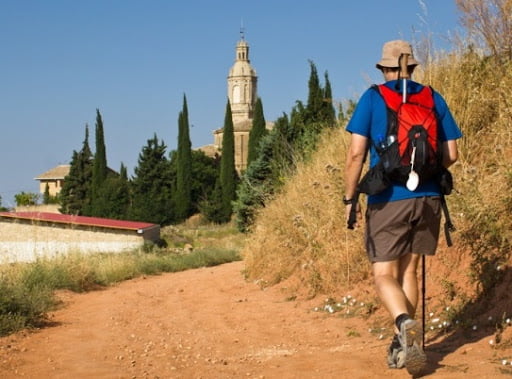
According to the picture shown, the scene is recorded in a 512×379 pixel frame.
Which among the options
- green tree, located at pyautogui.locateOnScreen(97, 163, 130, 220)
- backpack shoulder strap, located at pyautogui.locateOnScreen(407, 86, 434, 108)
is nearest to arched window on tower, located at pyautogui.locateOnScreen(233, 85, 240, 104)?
green tree, located at pyautogui.locateOnScreen(97, 163, 130, 220)

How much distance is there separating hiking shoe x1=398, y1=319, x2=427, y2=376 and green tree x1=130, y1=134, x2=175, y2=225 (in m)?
49.6

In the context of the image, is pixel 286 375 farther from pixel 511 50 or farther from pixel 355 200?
pixel 511 50

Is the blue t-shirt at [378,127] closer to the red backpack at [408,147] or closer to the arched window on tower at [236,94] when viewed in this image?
the red backpack at [408,147]

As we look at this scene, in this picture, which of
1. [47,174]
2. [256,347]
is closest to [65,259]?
[256,347]

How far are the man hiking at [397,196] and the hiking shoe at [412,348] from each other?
0.11 metres

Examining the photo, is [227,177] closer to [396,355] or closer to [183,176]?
[183,176]

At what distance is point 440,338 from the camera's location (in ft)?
20.4

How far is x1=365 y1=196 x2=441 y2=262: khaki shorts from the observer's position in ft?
16.0

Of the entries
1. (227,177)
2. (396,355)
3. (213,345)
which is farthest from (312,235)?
(227,177)

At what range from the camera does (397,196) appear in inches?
193

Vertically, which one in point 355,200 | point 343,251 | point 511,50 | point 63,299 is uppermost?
point 511,50

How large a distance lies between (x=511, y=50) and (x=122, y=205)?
4788 cm

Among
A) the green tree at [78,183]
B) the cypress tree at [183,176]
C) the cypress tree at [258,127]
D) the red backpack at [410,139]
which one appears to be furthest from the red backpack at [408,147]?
the green tree at [78,183]

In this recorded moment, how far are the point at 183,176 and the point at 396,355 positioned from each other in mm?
52253
